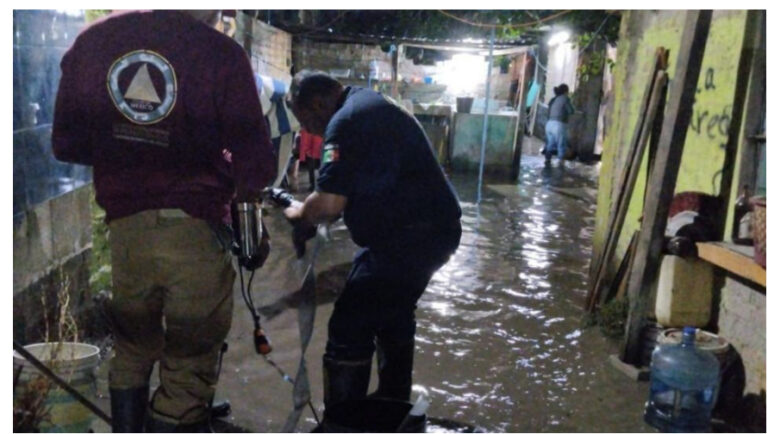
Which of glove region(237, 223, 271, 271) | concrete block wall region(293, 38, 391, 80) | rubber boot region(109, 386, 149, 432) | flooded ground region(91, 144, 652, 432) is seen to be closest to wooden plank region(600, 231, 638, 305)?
flooded ground region(91, 144, 652, 432)

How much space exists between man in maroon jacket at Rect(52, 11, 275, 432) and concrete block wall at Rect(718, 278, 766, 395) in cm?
316

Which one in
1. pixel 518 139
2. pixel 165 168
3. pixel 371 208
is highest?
pixel 165 168

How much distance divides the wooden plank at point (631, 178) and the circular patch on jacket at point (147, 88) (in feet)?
12.7

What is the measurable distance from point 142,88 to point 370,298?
1.50 m

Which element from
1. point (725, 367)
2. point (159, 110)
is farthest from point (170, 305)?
point (725, 367)

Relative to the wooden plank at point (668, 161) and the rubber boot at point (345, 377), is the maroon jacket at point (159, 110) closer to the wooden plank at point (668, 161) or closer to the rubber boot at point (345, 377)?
the rubber boot at point (345, 377)

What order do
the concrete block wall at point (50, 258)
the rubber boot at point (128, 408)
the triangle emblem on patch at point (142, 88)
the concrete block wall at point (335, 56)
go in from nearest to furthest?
the triangle emblem on patch at point (142, 88) → the rubber boot at point (128, 408) → the concrete block wall at point (50, 258) → the concrete block wall at point (335, 56)

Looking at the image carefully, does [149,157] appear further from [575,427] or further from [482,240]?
[482,240]

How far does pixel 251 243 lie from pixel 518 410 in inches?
83.6

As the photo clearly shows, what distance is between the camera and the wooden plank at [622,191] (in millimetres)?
5305

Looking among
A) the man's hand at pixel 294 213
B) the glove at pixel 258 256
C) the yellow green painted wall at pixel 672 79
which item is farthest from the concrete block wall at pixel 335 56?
the glove at pixel 258 256

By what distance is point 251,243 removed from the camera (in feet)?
10.4

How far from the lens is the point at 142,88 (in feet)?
8.80

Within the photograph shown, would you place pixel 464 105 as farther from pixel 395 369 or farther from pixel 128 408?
pixel 128 408
